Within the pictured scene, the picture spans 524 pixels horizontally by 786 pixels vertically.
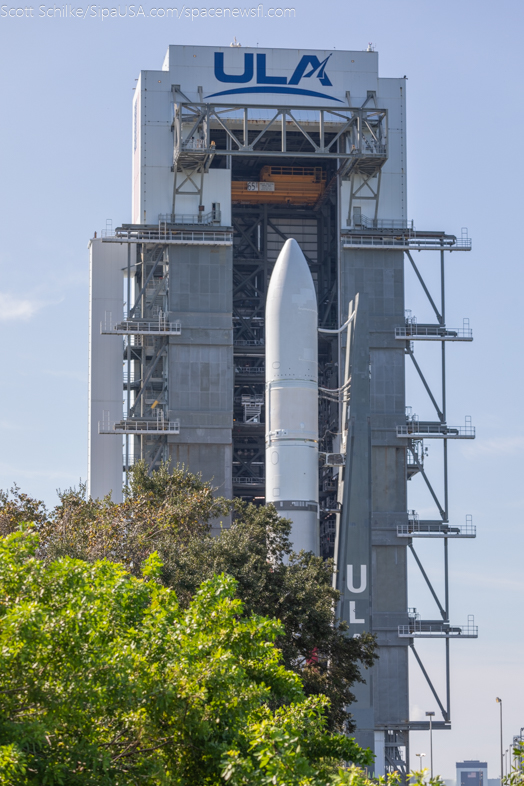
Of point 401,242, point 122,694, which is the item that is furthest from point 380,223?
point 122,694

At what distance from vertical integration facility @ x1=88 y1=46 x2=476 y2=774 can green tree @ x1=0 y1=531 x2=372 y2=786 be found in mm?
44020

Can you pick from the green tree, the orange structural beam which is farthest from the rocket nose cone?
the green tree

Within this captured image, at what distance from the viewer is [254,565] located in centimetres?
3700

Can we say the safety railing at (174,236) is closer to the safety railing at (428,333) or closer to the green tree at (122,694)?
the safety railing at (428,333)

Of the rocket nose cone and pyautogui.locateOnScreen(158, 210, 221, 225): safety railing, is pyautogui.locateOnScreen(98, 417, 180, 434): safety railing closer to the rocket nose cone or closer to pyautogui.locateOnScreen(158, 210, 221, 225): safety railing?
pyautogui.locateOnScreen(158, 210, 221, 225): safety railing

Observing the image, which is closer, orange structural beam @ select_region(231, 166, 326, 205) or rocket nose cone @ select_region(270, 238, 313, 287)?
rocket nose cone @ select_region(270, 238, 313, 287)

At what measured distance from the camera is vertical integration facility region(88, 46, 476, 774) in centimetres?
6450

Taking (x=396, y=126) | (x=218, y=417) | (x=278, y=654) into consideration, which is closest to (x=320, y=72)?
(x=396, y=126)

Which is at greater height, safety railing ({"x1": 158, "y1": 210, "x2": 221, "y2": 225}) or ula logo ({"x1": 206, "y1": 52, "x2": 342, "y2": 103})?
Answer: ula logo ({"x1": 206, "y1": 52, "x2": 342, "y2": 103})

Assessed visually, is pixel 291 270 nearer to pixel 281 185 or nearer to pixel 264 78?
pixel 264 78

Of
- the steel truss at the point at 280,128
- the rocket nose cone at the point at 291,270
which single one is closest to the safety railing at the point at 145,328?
the steel truss at the point at 280,128

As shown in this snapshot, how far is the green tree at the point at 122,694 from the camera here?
52.7 ft

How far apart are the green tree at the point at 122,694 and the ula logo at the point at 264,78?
2031 inches

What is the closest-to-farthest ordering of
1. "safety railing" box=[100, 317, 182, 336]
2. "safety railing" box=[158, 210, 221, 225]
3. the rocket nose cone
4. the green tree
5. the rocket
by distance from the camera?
the green tree, the rocket, the rocket nose cone, "safety railing" box=[100, 317, 182, 336], "safety railing" box=[158, 210, 221, 225]
